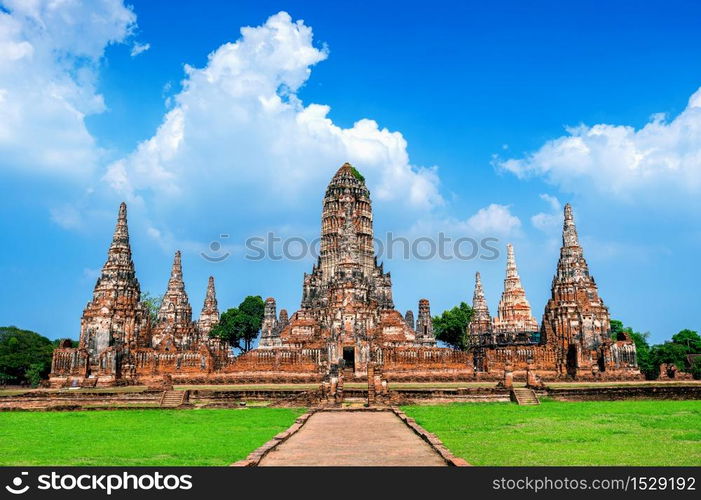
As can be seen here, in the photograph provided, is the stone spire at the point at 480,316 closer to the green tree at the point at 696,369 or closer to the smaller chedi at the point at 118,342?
the green tree at the point at 696,369

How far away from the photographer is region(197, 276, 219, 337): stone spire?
2817 inches

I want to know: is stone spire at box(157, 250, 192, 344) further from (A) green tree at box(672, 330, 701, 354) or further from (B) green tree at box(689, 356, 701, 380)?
(A) green tree at box(672, 330, 701, 354)

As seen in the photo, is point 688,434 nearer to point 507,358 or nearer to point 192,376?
point 507,358

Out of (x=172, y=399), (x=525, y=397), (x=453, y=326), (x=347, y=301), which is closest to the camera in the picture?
(x=525, y=397)

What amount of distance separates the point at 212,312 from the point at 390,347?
3035cm

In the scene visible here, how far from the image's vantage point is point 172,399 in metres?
31.6

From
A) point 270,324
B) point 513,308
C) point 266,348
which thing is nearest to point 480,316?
point 513,308

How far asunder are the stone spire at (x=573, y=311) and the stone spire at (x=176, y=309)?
3228 cm

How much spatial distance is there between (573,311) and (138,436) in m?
38.9

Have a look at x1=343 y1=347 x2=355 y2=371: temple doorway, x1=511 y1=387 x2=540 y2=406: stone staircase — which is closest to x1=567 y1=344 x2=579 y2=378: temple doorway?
x1=343 y1=347 x2=355 y2=371: temple doorway

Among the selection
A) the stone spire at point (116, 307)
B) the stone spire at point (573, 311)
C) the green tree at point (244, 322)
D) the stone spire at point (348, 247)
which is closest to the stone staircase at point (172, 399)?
the stone spire at point (116, 307)

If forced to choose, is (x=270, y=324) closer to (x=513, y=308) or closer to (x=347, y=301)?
(x=347, y=301)

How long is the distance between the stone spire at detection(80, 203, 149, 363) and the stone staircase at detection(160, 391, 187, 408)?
18.8 meters

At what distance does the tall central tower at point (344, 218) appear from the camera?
6444 centimetres
